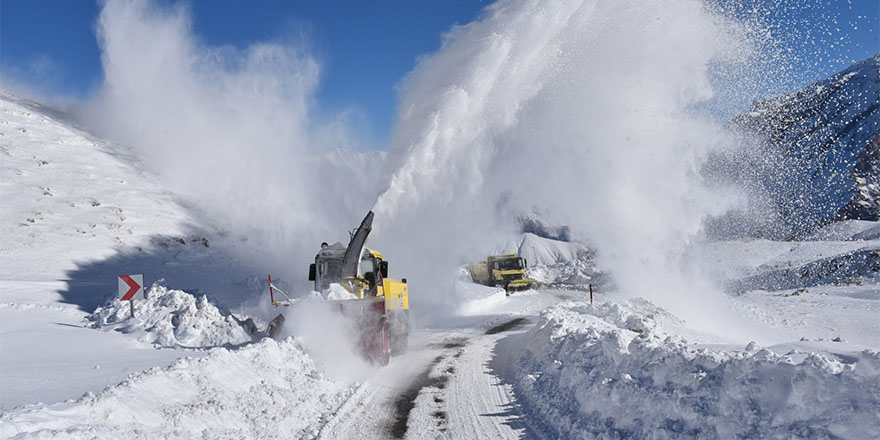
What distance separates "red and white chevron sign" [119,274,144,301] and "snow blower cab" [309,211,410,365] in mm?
3950

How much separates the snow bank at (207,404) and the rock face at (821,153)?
9361 cm

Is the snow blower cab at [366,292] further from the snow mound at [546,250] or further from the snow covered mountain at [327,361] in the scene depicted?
the snow mound at [546,250]

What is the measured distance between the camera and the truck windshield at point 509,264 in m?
39.3

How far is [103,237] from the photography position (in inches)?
792

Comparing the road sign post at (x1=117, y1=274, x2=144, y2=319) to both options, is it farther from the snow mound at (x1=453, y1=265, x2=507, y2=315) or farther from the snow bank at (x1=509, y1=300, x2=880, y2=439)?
the snow mound at (x1=453, y1=265, x2=507, y2=315)

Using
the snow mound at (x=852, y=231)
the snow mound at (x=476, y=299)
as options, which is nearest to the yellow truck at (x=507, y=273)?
the snow mound at (x=476, y=299)

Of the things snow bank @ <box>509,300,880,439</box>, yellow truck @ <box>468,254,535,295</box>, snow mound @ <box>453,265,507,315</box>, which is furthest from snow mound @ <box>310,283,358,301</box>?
yellow truck @ <box>468,254,535,295</box>

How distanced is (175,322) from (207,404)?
21.0 ft

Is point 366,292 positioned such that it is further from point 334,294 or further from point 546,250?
point 546,250

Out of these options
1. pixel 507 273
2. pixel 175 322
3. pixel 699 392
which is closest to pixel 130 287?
pixel 175 322

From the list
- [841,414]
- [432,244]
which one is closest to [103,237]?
[432,244]

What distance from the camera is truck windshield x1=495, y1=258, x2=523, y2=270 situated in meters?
39.3

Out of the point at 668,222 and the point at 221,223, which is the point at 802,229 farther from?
the point at 221,223

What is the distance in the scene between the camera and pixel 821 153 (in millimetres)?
124938
